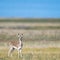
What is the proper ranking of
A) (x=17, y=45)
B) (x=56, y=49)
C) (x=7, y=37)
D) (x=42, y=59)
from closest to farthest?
(x=42, y=59), (x=17, y=45), (x=56, y=49), (x=7, y=37)

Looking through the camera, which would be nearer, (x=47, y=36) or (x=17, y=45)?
(x=17, y=45)

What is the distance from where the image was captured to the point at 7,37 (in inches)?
1467

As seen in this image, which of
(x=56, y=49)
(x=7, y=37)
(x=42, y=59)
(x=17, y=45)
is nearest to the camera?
(x=42, y=59)

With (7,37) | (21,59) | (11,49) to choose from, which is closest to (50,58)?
(21,59)

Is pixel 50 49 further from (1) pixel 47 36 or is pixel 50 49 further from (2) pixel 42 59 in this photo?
(1) pixel 47 36

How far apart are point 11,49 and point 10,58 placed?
275 centimetres

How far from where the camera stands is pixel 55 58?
18266mm

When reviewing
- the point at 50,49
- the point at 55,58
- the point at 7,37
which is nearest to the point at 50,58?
Answer: the point at 55,58

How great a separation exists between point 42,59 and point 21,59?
3.49ft

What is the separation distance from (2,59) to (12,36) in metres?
20.7

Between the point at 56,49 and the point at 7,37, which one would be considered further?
the point at 7,37

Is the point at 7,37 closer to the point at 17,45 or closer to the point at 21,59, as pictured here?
the point at 17,45

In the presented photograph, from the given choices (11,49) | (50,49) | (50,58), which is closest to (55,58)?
(50,58)

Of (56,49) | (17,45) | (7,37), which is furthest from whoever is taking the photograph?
(7,37)
